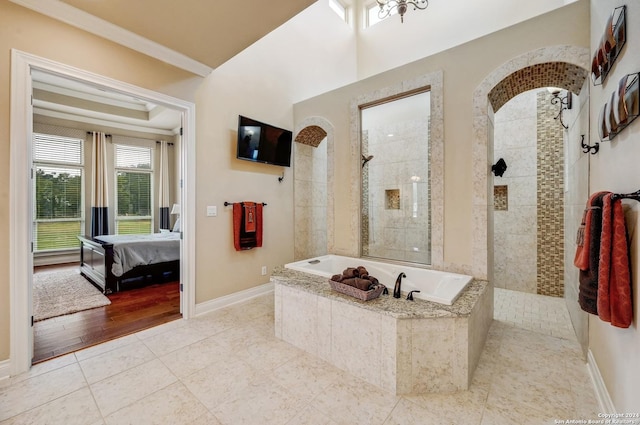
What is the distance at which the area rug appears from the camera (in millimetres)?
3106

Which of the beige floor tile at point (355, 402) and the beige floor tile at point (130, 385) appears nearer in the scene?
the beige floor tile at point (355, 402)

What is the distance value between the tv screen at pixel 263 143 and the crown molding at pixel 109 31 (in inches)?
30.8

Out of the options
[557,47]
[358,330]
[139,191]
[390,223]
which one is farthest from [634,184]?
[139,191]

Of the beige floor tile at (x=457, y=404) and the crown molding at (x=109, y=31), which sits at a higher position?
the crown molding at (x=109, y=31)

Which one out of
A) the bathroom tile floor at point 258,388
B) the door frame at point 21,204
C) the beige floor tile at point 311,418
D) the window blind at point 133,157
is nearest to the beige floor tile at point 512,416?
the bathroom tile floor at point 258,388

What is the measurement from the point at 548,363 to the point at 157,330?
3.46 m

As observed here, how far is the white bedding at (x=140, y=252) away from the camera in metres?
3.82

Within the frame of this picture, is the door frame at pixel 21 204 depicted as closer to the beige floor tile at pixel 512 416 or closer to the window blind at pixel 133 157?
the beige floor tile at pixel 512 416

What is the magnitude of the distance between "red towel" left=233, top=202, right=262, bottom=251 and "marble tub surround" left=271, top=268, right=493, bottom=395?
157 centimetres

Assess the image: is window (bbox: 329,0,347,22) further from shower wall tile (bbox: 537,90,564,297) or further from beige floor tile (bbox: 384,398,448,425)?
beige floor tile (bbox: 384,398,448,425)

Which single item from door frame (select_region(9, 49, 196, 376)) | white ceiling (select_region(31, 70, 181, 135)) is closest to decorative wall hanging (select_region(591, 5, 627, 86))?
door frame (select_region(9, 49, 196, 376))

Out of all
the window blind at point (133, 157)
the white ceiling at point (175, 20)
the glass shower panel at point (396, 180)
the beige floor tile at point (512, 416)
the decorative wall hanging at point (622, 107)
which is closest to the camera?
the decorative wall hanging at point (622, 107)

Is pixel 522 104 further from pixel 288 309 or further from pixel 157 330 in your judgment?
pixel 157 330

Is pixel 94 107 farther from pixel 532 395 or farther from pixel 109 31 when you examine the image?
pixel 532 395
